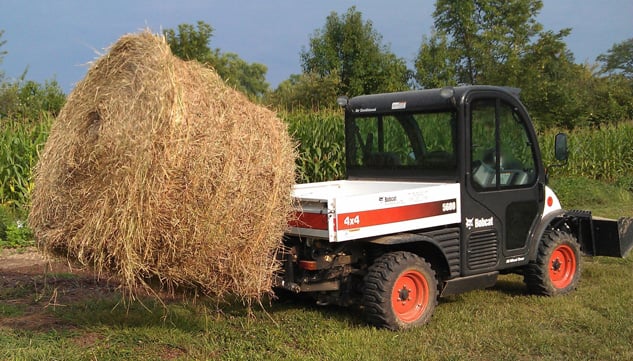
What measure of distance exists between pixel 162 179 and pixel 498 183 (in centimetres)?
331

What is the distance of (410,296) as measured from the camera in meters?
5.64

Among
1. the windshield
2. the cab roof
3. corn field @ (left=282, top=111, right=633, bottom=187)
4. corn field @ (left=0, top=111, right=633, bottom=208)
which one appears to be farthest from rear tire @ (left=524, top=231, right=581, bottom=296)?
corn field @ (left=282, top=111, right=633, bottom=187)

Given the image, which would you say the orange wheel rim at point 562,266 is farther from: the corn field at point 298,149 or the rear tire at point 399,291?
the rear tire at point 399,291

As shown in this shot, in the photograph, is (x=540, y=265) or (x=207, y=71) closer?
(x=207, y=71)

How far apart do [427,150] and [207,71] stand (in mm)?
2338

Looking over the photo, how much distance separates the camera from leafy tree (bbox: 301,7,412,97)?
26656 mm

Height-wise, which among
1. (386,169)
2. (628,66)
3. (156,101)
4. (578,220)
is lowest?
(578,220)

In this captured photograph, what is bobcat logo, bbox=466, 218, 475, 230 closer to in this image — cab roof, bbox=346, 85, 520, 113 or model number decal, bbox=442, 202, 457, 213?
model number decal, bbox=442, 202, 457, 213

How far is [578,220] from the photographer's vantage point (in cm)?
718

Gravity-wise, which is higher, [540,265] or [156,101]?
[156,101]

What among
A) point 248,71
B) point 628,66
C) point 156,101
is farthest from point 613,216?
point 248,71

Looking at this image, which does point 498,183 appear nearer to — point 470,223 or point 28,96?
point 470,223

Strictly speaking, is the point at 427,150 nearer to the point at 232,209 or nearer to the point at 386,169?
the point at 386,169

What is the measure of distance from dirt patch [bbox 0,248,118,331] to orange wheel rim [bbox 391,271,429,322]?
2490 mm
